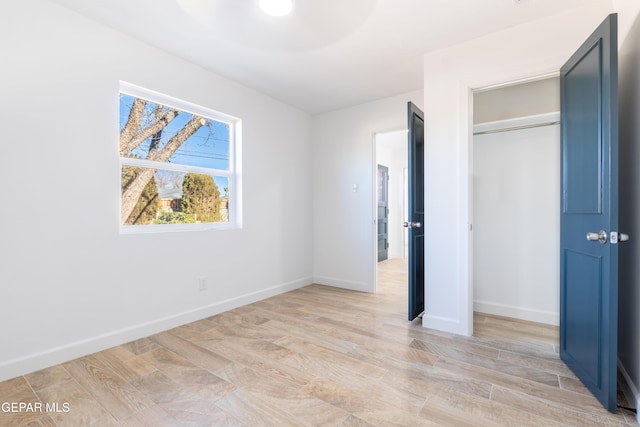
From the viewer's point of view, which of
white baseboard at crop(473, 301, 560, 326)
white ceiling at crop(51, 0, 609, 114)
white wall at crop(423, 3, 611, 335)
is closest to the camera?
white ceiling at crop(51, 0, 609, 114)

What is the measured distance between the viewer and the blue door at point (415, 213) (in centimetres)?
286

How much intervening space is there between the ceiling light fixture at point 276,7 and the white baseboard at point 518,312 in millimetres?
3241

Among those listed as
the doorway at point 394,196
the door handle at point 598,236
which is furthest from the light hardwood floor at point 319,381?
→ the doorway at point 394,196

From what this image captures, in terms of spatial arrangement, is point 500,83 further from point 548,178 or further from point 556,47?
point 548,178

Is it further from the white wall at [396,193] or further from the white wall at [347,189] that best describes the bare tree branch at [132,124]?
the white wall at [396,193]

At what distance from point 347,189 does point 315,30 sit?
2.22m

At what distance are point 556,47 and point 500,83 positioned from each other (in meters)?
0.40

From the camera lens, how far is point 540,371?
1.97 m

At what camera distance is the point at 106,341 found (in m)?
2.32

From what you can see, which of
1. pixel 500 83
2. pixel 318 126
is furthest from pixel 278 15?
pixel 318 126

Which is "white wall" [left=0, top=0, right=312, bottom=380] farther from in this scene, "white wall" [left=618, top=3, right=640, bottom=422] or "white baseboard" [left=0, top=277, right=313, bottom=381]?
"white wall" [left=618, top=3, right=640, bottom=422]

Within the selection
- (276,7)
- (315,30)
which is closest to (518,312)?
(315,30)

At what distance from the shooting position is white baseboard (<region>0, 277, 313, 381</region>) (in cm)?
193

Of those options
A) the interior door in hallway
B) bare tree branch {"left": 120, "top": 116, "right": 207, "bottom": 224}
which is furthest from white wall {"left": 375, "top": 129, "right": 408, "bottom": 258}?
bare tree branch {"left": 120, "top": 116, "right": 207, "bottom": 224}
